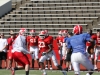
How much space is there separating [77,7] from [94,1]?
1.03 metres

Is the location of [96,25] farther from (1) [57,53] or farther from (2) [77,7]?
(1) [57,53]

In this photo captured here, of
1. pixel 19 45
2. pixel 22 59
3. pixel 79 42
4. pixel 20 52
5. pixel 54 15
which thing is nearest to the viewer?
pixel 79 42

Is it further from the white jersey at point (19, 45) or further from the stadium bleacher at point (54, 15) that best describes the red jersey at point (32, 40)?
the white jersey at point (19, 45)

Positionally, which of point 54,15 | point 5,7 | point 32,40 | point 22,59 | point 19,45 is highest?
point 5,7

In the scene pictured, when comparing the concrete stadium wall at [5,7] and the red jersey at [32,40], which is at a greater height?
the concrete stadium wall at [5,7]

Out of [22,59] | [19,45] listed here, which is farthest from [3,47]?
[22,59]

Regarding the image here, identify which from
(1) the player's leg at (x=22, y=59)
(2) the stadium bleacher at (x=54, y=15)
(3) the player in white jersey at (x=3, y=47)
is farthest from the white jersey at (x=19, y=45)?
(2) the stadium bleacher at (x=54, y=15)

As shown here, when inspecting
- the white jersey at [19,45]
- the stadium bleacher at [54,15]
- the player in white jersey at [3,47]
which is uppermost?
the stadium bleacher at [54,15]

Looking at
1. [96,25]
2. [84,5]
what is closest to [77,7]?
[84,5]

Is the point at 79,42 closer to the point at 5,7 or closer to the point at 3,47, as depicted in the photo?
the point at 3,47

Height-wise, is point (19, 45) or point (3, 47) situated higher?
point (19, 45)

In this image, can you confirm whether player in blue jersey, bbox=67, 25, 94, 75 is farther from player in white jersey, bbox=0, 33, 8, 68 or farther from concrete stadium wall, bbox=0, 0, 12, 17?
concrete stadium wall, bbox=0, 0, 12, 17

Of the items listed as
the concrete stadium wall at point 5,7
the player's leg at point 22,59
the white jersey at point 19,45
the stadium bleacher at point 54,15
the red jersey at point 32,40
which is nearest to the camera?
the player's leg at point 22,59

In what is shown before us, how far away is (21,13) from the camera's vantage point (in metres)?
25.8
